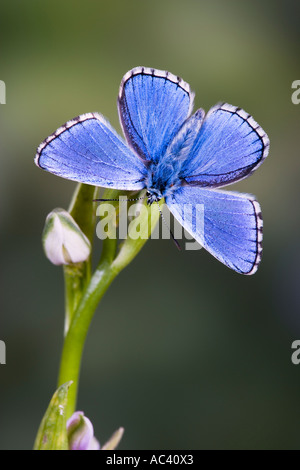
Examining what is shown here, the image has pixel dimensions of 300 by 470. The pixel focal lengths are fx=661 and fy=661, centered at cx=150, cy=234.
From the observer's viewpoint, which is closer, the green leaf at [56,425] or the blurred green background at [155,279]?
the green leaf at [56,425]

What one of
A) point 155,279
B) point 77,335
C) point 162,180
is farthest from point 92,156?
point 155,279

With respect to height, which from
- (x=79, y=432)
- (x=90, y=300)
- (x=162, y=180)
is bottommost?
(x=79, y=432)

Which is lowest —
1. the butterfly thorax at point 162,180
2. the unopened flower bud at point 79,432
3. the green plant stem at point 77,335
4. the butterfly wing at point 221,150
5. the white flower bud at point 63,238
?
the unopened flower bud at point 79,432

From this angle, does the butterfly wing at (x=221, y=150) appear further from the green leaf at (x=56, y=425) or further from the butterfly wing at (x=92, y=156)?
the green leaf at (x=56, y=425)

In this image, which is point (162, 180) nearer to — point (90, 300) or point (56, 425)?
point (90, 300)

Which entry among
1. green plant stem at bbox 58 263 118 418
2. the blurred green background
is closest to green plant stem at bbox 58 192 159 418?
green plant stem at bbox 58 263 118 418

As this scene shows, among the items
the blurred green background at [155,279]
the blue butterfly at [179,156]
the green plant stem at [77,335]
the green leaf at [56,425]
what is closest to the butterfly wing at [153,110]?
the blue butterfly at [179,156]
